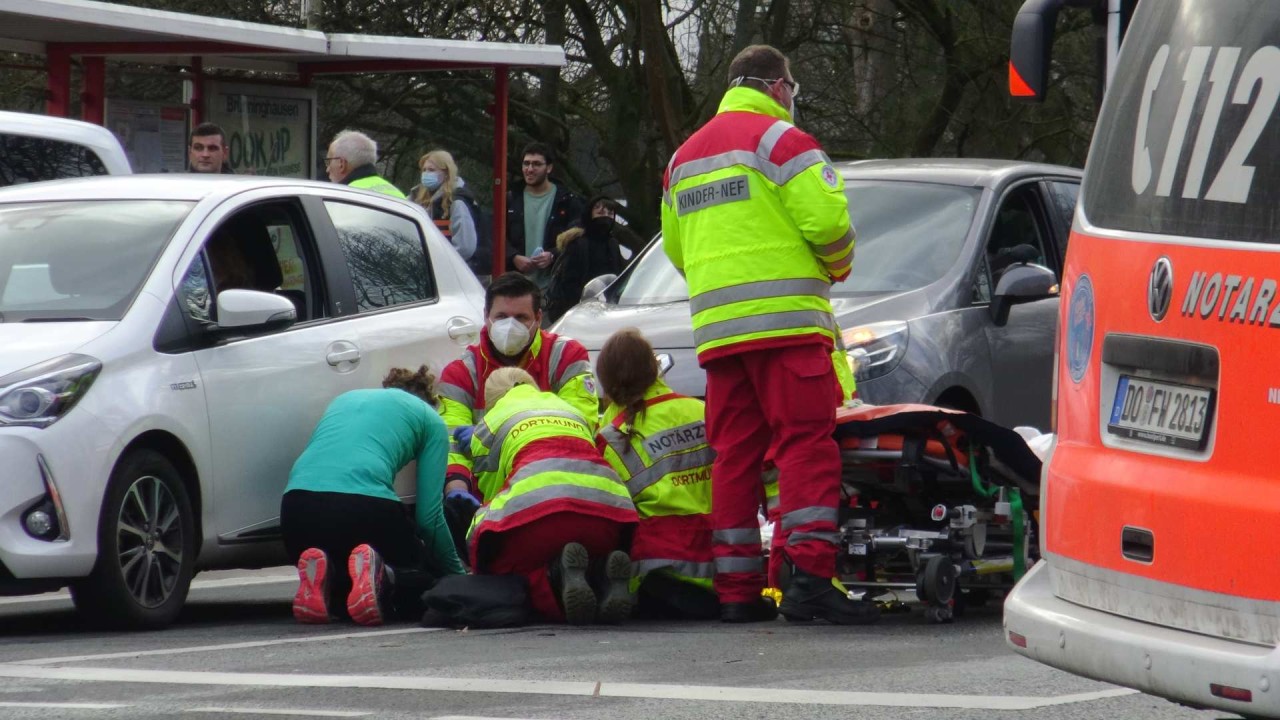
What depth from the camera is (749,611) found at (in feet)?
25.6

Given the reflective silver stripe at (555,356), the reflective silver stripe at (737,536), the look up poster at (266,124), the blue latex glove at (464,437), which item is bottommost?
the reflective silver stripe at (737,536)

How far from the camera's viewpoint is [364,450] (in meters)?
8.16

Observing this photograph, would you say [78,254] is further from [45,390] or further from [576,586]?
[576,586]

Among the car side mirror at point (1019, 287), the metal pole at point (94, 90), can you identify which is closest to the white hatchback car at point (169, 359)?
the car side mirror at point (1019, 287)

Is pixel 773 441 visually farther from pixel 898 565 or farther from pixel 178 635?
pixel 178 635

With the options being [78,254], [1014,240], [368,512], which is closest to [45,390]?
[78,254]

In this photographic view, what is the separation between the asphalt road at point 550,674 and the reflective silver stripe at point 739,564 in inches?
Answer: 8.3

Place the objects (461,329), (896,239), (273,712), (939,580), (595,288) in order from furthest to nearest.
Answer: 1. (595,288)
2. (896,239)
3. (461,329)
4. (939,580)
5. (273,712)

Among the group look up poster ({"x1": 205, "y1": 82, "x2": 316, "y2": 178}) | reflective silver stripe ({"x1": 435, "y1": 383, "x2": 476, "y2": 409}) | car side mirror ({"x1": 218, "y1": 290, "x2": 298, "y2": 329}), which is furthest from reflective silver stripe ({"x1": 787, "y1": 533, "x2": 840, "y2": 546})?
look up poster ({"x1": 205, "y1": 82, "x2": 316, "y2": 178})

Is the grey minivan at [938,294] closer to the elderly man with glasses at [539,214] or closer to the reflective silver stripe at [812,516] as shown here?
the reflective silver stripe at [812,516]

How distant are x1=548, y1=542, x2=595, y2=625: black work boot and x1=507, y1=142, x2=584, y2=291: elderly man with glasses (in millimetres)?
6727

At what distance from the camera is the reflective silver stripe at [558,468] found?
7.84 m

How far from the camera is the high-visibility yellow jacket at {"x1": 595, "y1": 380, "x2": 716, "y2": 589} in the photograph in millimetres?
8000

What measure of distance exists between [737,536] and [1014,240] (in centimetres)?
296
